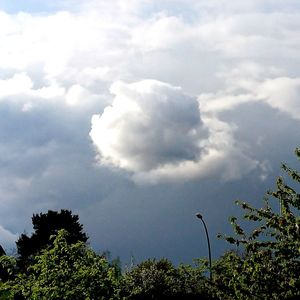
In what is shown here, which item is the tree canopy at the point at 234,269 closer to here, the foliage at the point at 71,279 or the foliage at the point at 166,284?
the foliage at the point at 71,279

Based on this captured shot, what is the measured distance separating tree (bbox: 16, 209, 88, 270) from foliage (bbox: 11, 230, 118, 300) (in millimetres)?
39686

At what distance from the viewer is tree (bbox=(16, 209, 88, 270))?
64.5 meters

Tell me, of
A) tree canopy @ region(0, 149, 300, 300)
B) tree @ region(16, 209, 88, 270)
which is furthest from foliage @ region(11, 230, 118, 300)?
tree @ region(16, 209, 88, 270)

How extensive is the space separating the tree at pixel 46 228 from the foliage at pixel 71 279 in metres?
39.7

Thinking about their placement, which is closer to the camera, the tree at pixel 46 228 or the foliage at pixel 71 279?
the foliage at pixel 71 279

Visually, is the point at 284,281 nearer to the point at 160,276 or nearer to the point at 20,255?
the point at 160,276

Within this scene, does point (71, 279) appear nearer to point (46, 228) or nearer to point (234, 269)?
point (234, 269)

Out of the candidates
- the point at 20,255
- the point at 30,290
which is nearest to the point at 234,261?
the point at 30,290

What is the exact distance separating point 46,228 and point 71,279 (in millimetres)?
42918

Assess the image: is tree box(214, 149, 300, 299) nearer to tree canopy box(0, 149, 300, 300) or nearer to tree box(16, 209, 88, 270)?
tree canopy box(0, 149, 300, 300)

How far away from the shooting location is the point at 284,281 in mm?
23438

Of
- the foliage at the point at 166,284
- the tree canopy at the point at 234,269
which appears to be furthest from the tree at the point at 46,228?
the tree canopy at the point at 234,269

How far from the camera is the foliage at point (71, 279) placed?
2341 cm

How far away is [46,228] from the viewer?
6588cm
